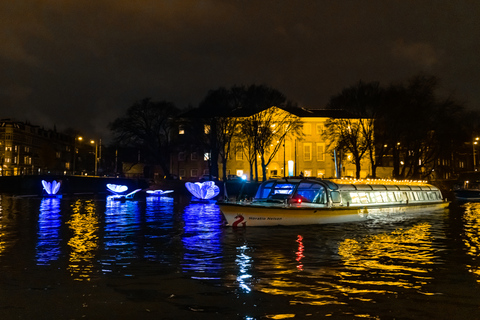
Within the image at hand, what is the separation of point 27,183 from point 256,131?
138ft

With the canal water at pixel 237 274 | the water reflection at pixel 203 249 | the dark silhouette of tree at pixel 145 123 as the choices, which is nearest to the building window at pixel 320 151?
the dark silhouette of tree at pixel 145 123

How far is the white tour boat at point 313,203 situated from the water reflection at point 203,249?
1916 mm

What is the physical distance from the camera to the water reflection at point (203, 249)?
14.7 m

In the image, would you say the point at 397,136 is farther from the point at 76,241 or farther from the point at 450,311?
the point at 450,311

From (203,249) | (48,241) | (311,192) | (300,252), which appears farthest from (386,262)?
(311,192)

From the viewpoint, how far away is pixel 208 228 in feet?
88.5

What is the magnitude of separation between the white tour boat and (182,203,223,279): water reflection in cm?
192

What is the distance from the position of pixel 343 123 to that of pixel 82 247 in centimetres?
6219

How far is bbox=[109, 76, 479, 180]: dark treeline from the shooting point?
68.1 m

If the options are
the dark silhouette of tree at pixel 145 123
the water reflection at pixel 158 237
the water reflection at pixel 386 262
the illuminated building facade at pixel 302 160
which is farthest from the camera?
the illuminated building facade at pixel 302 160

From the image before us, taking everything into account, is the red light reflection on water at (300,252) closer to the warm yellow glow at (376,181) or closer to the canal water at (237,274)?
the canal water at (237,274)

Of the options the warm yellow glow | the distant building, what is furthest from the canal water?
the distant building

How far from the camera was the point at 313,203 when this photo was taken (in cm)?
2958

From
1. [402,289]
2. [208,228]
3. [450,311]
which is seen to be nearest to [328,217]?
[208,228]
